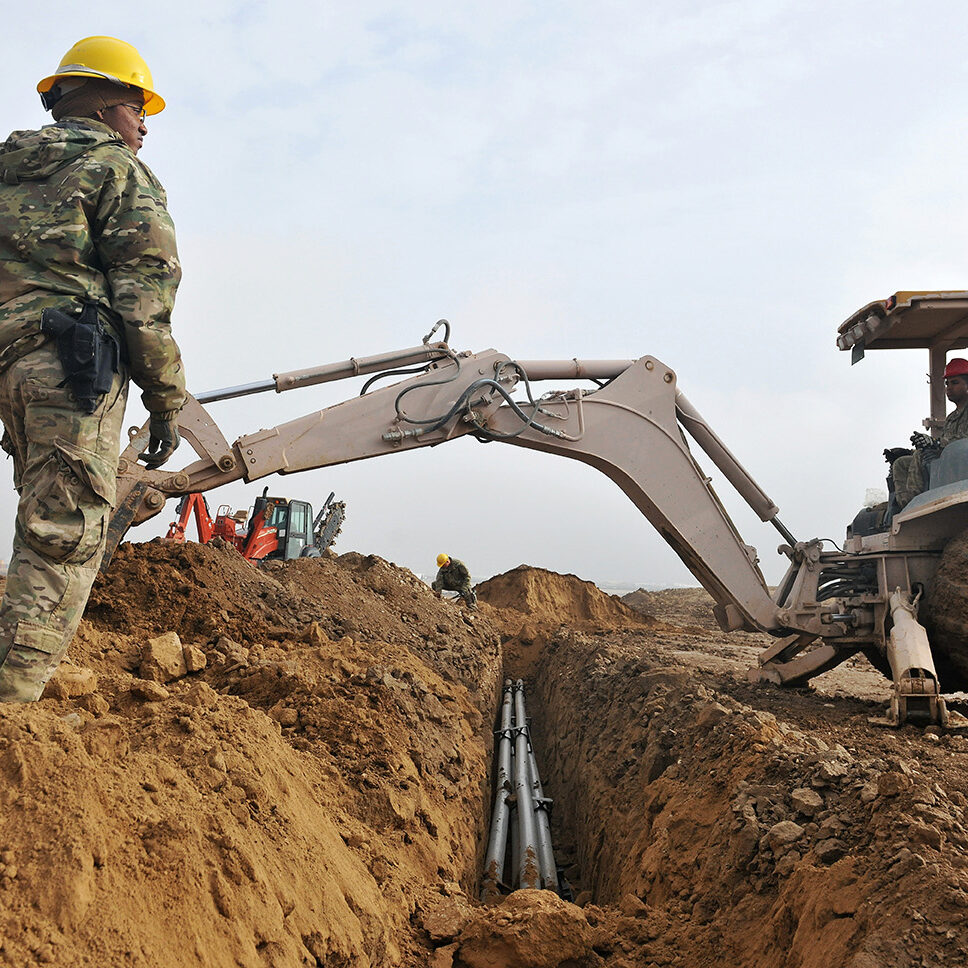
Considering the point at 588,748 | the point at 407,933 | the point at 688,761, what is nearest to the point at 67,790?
the point at 407,933

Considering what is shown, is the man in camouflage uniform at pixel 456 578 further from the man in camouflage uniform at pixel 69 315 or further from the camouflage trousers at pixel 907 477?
the man in camouflage uniform at pixel 69 315

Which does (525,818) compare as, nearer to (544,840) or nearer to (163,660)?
(544,840)

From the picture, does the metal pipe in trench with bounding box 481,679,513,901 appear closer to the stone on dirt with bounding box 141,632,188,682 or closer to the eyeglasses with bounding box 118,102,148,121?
the stone on dirt with bounding box 141,632,188,682

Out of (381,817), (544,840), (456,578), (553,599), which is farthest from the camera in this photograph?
(553,599)

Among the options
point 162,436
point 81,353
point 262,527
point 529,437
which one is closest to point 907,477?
point 529,437

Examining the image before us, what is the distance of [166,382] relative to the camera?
331 cm

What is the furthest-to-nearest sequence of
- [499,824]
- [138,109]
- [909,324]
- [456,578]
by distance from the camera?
1. [456,578]
2. [909,324]
3. [499,824]
4. [138,109]

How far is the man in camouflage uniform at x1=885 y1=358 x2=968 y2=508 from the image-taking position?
6.38 m

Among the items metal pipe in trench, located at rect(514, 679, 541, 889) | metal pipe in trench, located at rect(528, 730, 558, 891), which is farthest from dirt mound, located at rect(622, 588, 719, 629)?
Result: metal pipe in trench, located at rect(528, 730, 558, 891)

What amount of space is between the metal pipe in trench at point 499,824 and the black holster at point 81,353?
313 cm

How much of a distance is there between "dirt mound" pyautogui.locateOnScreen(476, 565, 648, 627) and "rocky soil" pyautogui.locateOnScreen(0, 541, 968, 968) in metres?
13.7

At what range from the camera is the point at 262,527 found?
1672 cm

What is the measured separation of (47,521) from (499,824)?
11.7 feet

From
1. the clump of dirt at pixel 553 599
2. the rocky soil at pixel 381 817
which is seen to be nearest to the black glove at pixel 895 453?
the rocky soil at pixel 381 817
